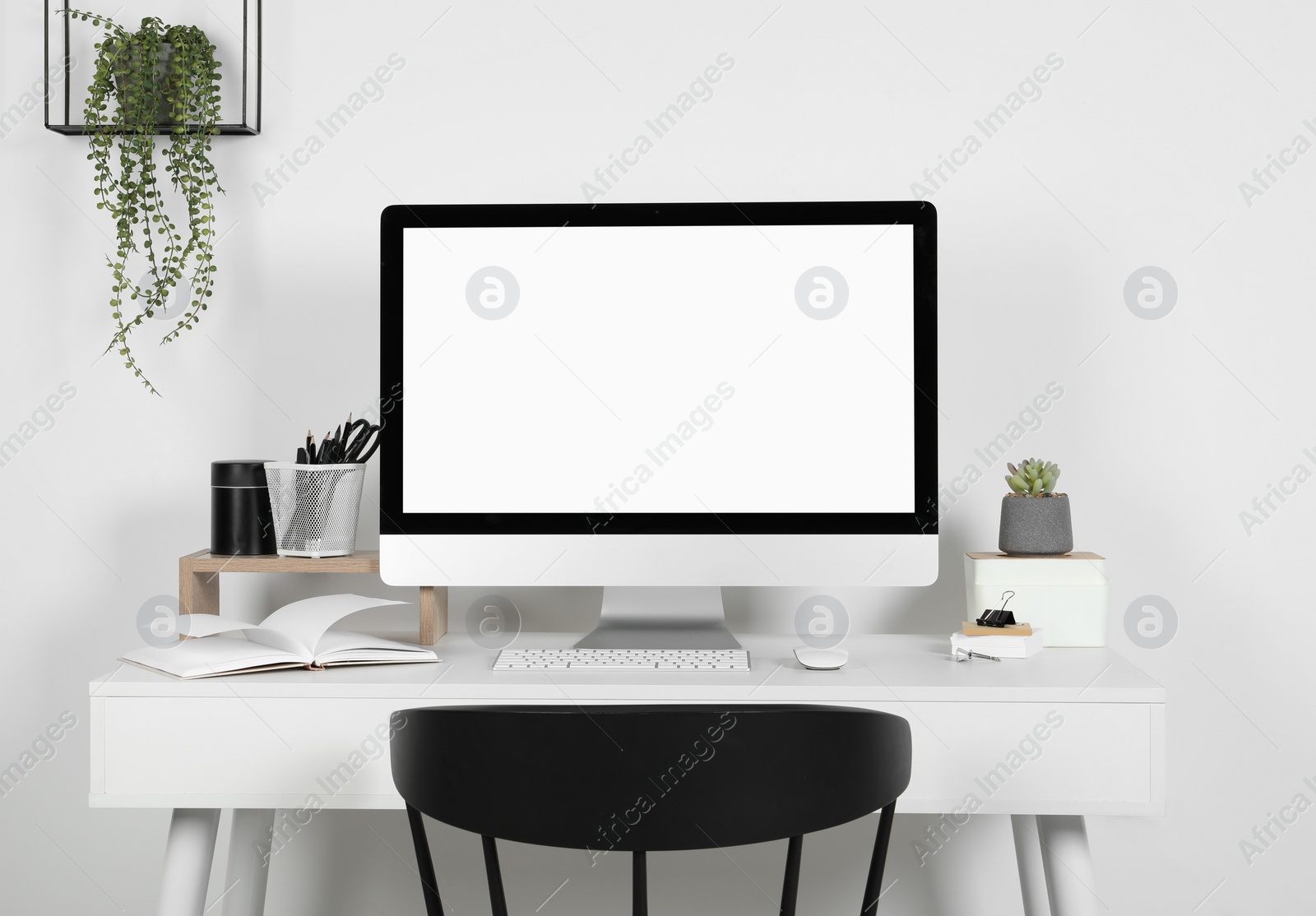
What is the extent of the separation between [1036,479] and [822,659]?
48 cm

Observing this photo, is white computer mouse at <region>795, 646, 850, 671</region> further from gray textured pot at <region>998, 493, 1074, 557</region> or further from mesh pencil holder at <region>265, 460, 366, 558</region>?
mesh pencil holder at <region>265, 460, 366, 558</region>

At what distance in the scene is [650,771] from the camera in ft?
2.28

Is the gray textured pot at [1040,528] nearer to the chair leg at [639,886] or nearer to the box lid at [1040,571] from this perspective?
the box lid at [1040,571]

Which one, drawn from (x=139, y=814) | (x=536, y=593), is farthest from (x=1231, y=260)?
(x=139, y=814)

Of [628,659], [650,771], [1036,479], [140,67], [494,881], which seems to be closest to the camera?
[650,771]

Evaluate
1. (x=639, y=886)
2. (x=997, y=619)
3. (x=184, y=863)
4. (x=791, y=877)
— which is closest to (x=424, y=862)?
(x=639, y=886)

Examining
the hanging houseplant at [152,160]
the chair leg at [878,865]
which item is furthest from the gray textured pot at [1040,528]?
the hanging houseplant at [152,160]

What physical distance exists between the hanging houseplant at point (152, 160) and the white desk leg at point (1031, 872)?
5.03 feet

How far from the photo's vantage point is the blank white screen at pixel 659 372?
1305 millimetres

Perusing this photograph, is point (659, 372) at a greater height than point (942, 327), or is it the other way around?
point (942, 327)

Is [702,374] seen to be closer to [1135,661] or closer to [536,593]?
[536,593]

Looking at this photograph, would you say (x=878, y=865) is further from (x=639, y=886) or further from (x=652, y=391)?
(x=652, y=391)

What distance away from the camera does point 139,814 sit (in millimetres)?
1646

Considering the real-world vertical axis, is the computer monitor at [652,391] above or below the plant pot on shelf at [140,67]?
→ below
